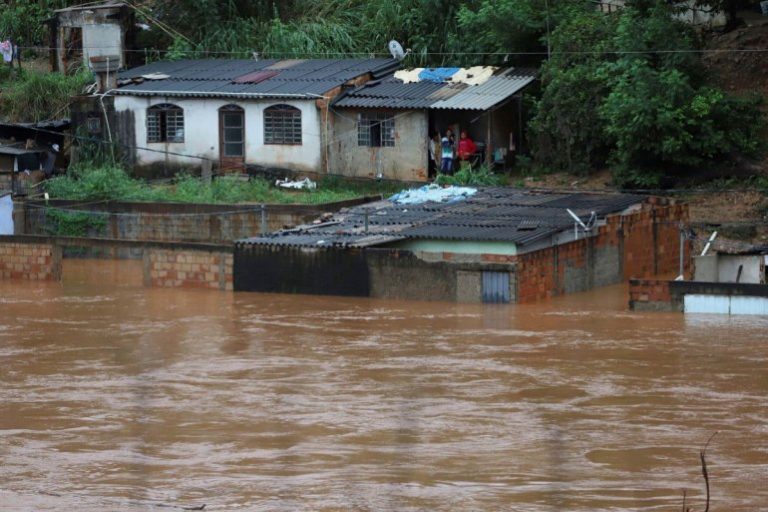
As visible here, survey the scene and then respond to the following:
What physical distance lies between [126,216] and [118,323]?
672 cm

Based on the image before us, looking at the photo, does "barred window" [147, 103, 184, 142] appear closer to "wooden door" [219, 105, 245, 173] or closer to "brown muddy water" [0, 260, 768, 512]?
"wooden door" [219, 105, 245, 173]

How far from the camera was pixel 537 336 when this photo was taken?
2177 centimetres

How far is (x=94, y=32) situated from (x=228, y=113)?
213 inches

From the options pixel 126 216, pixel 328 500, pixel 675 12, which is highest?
pixel 675 12

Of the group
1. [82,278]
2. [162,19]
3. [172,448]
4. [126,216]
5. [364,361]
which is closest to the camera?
[172,448]

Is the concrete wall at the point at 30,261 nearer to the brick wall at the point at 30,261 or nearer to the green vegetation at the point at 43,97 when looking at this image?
the brick wall at the point at 30,261

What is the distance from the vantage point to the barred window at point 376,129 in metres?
32.7

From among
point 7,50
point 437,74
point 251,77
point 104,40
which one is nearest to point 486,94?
point 437,74

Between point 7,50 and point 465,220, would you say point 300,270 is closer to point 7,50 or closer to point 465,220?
point 465,220

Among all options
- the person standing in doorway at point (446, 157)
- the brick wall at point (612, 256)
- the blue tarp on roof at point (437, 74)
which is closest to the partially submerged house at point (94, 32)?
the blue tarp on roof at point (437, 74)

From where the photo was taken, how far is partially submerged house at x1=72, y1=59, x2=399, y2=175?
108ft

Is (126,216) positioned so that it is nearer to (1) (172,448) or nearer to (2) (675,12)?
(2) (675,12)

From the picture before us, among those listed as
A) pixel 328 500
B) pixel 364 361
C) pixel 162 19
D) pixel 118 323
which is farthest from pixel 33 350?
pixel 162 19

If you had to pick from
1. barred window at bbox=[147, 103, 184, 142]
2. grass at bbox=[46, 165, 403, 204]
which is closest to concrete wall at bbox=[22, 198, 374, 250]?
grass at bbox=[46, 165, 403, 204]
